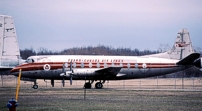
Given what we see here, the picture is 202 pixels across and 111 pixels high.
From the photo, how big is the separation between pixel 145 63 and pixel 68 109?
27.1 metres

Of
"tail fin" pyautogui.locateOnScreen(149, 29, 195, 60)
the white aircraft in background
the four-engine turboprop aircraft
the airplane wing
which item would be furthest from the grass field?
the white aircraft in background

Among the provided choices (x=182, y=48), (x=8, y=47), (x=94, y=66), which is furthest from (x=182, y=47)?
(x=8, y=47)

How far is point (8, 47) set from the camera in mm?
52781

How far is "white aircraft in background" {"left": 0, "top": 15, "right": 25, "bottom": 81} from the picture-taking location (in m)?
52.7

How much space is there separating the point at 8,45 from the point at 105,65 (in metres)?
12.7

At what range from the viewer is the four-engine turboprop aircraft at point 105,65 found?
1869 inches

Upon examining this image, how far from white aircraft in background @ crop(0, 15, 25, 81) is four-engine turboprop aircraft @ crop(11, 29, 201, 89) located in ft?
17.3

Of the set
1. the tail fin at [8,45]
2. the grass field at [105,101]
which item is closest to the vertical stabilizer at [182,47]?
the grass field at [105,101]

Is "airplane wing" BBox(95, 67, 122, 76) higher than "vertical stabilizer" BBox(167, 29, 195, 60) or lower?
lower

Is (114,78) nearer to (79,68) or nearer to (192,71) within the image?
(79,68)

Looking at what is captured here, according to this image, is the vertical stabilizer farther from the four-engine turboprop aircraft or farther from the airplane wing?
the airplane wing

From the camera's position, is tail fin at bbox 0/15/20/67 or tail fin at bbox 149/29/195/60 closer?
tail fin at bbox 149/29/195/60

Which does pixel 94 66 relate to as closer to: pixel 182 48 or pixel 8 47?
pixel 182 48

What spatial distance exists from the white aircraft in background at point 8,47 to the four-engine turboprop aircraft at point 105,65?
5.27 m
